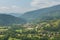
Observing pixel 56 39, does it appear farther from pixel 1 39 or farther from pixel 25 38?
pixel 1 39

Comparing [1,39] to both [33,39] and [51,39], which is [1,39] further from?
[51,39]

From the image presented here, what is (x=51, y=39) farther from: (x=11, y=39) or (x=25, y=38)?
(x=11, y=39)

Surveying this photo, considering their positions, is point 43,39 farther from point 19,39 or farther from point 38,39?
point 19,39

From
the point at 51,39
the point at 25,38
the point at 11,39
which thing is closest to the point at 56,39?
the point at 51,39

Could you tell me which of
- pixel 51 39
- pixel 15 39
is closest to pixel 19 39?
pixel 15 39

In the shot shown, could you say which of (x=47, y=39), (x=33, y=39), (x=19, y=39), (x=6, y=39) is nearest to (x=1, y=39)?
(x=6, y=39)

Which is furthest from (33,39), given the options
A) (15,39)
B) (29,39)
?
(15,39)
